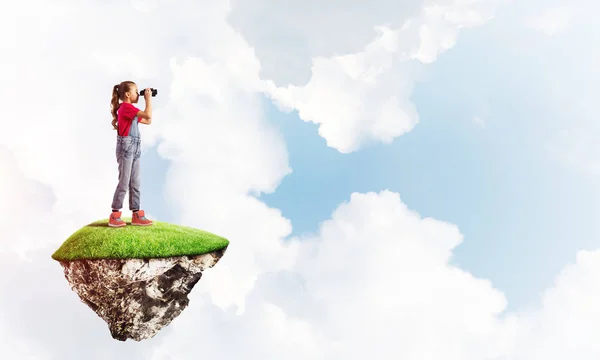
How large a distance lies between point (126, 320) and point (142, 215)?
1752mm

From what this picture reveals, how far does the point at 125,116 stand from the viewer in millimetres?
9922

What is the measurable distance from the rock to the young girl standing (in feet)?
2.95

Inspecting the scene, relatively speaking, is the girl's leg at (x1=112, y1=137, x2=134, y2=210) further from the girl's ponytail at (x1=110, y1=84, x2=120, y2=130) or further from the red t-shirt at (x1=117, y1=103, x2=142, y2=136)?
the girl's ponytail at (x1=110, y1=84, x2=120, y2=130)

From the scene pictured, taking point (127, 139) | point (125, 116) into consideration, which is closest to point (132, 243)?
point (127, 139)

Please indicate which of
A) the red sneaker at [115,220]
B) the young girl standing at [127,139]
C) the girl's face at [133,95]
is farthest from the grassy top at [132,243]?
the girl's face at [133,95]

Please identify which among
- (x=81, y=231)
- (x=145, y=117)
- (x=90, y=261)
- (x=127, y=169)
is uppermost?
(x=145, y=117)

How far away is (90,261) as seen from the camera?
9586 mm

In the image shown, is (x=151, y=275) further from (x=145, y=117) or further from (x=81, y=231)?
(x=145, y=117)

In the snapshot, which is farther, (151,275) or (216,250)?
(216,250)

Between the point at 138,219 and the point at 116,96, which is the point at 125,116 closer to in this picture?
the point at 116,96

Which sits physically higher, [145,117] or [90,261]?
[145,117]

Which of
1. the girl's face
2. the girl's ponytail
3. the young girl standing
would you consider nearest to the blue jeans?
the young girl standing

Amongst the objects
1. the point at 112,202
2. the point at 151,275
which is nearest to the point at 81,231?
the point at 112,202

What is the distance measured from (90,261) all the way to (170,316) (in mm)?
1599
